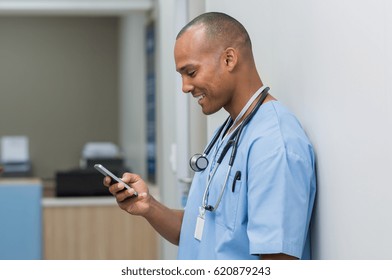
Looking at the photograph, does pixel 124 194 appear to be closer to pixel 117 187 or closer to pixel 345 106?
pixel 117 187

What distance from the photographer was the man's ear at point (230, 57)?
4.30 feet

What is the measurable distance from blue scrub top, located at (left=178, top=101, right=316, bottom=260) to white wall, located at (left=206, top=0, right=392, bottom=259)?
0.15 feet

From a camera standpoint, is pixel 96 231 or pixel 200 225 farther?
pixel 96 231

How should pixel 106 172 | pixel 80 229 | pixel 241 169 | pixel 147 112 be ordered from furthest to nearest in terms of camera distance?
pixel 147 112, pixel 80 229, pixel 106 172, pixel 241 169

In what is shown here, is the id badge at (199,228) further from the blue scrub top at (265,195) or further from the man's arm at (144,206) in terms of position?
the man's arm at (144,206)

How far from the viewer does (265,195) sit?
3.89ft

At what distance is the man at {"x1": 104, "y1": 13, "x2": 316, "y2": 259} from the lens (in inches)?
46.7

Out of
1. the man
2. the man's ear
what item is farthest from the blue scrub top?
the man's ear

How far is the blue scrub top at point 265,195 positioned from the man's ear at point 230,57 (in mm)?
102

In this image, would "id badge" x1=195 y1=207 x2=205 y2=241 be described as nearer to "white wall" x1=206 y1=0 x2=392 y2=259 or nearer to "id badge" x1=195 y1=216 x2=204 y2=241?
"id badge" x1=195 y1=216 x2=204 y2=241

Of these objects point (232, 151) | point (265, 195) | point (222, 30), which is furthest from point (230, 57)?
point (265, 195)

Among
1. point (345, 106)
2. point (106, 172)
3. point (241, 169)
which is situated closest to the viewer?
point (345, 106)

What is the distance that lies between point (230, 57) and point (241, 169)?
0.71 ft
